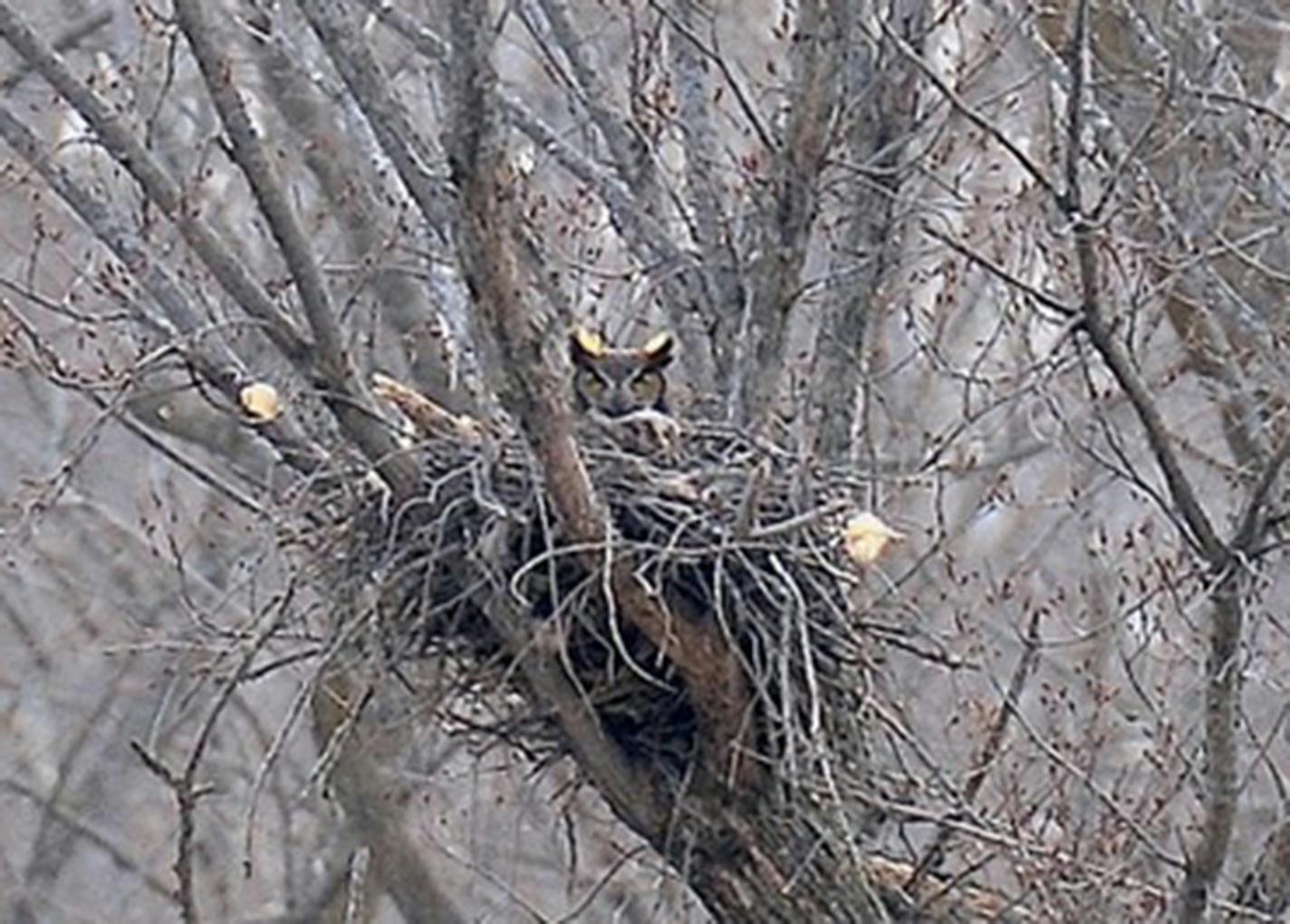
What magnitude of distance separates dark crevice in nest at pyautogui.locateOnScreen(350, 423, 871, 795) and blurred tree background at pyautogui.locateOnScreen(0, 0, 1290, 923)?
44 mm

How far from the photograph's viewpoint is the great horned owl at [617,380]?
5.69 meters

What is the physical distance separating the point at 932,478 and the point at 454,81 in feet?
8.07

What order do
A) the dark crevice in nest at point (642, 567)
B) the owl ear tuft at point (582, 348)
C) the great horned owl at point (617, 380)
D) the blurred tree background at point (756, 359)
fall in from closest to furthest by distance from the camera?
the dark crevice in nest at point (642, 567), the blurred tree background at point (756, 359), the great horned owl at point (617, 380), the owl ear tuft at point (582, 348)

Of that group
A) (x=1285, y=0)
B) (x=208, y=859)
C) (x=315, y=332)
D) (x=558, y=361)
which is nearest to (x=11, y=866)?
(x=208, y=859)

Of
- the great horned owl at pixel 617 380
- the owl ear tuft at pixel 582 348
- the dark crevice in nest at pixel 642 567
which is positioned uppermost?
the owl ear tuft at pixel 582 348

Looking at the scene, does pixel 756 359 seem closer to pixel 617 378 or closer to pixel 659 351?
pixel 659 351

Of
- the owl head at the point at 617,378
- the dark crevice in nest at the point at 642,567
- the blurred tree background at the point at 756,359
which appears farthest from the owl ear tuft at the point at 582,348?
the dark crevice in nest at the point at 642,567

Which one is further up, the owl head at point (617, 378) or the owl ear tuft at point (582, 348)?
the owl ear tuft at point (582, 348)

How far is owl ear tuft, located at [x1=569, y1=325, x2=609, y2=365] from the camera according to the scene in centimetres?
591

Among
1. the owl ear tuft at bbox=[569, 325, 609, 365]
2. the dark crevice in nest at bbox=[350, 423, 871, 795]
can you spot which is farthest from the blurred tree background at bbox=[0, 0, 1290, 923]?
the owl ear tuft at bbox=[569, 325, 609, 365]

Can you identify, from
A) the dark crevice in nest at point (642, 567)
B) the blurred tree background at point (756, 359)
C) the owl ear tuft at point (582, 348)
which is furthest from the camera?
the owl ear tuft at point (582, 348)

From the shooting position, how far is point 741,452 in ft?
17.4

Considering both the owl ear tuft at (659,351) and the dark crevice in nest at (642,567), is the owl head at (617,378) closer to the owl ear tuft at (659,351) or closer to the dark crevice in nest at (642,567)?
the owl ear tuft at (659,351)

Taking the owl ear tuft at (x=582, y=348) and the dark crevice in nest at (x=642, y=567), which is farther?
the owl ear tuft at (x=582, y=348)
